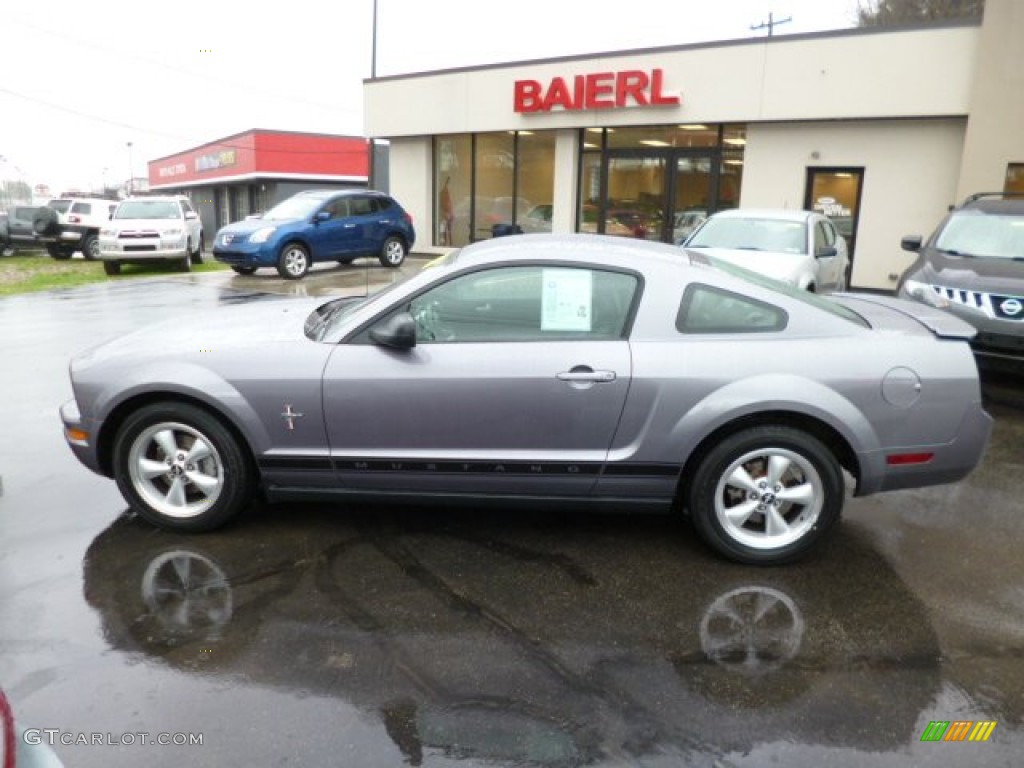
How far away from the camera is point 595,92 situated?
1686 centimetres

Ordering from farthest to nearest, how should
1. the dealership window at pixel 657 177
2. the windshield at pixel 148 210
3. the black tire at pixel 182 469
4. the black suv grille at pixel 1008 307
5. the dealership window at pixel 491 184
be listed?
the dealership window at pixel 491 184
the windshield at pixel 148 210
the dealership window at pixel 657 177
the black suv grille at pixel 1008 307
the black tire at pixel 182 469

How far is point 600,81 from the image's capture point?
55.1ft

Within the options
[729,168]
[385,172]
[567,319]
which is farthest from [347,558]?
[385,172]

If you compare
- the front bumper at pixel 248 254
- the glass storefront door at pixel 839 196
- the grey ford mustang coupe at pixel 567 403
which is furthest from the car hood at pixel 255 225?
the grey ford mustang coupe at pixel 567 403

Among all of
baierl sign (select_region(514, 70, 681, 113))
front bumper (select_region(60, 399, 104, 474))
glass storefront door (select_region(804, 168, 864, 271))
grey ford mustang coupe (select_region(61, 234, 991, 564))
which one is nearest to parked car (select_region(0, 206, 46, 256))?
→ baierl sign (select_region(514, 70, 681, 113))

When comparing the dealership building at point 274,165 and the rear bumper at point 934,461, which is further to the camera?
the dealership building at point 274,165

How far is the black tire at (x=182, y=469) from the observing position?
397 cm

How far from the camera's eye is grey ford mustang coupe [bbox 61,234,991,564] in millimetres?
3740

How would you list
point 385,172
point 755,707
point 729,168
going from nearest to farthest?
point 755,707, point 729,168, point 385,172

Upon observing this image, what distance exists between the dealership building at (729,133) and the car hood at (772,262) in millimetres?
6281

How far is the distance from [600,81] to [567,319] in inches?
564

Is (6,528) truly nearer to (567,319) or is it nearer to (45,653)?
(45,653)

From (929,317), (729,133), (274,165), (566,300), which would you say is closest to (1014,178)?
(729,133)

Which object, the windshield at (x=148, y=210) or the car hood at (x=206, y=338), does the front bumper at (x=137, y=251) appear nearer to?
the windshield at (x=148, y=210)
